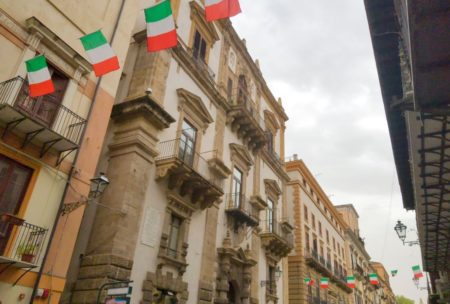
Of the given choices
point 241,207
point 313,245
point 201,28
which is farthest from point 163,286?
point 313,245

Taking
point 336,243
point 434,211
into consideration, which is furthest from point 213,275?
point 336,243

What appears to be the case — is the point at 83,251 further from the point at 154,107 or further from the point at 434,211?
the point at 434,211

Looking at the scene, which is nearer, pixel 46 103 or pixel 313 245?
pixel 46 103

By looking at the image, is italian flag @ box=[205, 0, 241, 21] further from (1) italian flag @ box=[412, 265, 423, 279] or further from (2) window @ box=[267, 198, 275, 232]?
(1) italian flag @ box=[412, 265, 423, 279]

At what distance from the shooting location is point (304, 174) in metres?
34.5

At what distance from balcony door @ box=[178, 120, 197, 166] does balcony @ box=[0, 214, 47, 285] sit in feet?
23.6

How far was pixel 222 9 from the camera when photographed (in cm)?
1001

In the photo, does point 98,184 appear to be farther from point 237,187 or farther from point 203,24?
point 203,24

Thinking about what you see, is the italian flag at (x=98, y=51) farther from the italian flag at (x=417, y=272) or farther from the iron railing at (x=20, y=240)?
the italian flag at (x=417, y=272)

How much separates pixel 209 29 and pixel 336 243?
3100 cm

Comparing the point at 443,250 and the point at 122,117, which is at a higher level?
the point at 122,117

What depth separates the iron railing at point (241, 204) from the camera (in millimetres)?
18583

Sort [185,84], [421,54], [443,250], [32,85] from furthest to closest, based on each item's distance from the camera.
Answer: [185,84], [443,250], [32,85], [421,54]

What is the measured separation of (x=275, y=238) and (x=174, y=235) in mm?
8943
